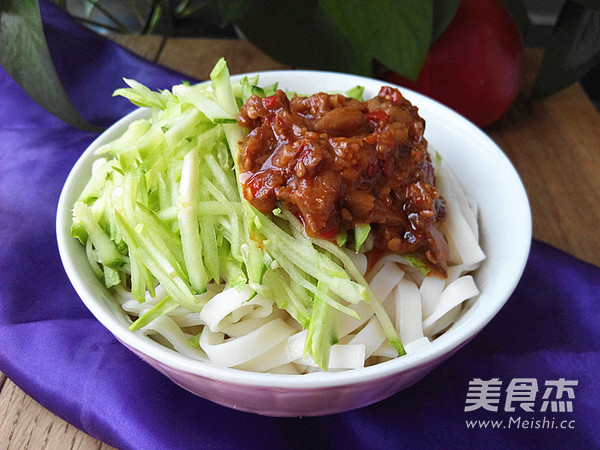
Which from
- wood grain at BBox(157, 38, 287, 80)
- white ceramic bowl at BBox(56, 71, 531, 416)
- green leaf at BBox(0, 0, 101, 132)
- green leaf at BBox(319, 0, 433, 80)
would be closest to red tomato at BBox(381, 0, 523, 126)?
green leaf at BBox(319, 0, 433, 80)

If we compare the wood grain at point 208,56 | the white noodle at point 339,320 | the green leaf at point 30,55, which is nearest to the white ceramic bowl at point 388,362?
Result: the white noodle at point 339,320

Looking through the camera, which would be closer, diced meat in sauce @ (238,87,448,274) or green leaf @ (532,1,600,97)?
diced meat in sauce @ (238,87,448,274)

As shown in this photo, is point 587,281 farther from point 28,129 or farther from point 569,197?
point 28,129

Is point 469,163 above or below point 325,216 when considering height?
below

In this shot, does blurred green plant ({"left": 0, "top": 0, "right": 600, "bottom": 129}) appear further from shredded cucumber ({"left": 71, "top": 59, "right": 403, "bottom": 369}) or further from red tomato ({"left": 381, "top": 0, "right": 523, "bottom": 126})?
shredded cucumber ({"left": 71, "top": 59, "right": 403, "bottom": 369})

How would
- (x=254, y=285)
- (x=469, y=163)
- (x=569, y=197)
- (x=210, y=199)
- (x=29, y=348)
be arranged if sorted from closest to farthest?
(x=254, y=285)
(x=210, y=199)
(x=29, y=348)
(x=469, y=163)
(x=569, y=197)

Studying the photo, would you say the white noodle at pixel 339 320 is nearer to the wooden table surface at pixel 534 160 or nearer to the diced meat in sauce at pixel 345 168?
the diced meat in sauce at pixel 345 168

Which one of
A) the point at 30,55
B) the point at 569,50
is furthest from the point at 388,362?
the point at 569,50

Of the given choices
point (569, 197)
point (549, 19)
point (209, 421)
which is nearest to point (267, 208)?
point (209, 421)
